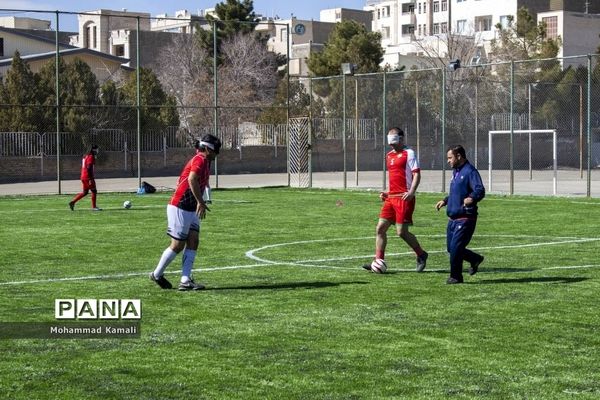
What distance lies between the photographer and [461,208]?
14297 millimetres

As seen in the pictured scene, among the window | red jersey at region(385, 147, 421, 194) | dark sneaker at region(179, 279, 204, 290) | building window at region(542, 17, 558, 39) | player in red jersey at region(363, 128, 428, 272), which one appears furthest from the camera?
the window

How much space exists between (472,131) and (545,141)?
4.39 metres

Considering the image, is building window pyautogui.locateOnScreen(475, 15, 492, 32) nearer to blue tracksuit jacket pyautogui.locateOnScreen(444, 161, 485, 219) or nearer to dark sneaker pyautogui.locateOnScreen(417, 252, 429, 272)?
dark sneaker pyautogui.locateOnScreen(417, 252, 429, 272)

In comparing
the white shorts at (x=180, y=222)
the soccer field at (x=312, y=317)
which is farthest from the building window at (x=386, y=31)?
the white shorts at (x=180, y=222)

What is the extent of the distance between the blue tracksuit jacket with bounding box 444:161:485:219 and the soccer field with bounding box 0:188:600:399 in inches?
36.7

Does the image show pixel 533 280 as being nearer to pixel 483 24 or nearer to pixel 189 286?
pixel 189 286

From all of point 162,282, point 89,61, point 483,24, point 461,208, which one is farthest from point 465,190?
point 483,24

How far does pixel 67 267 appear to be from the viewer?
16484 mm

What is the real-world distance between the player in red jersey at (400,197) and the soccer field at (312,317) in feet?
1.46

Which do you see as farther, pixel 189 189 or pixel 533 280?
pixel 533 280

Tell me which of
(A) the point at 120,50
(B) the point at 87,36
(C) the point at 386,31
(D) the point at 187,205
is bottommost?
(D) the point at 187,205

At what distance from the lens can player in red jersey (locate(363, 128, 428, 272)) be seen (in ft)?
51.3

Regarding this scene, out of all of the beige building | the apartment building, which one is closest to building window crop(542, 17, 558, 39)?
the apartment building

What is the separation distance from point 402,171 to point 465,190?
1.63 meters
